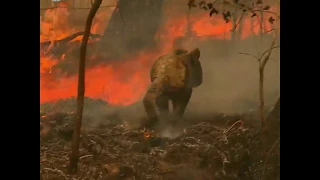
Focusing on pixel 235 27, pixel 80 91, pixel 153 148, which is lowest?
pixel 153 148

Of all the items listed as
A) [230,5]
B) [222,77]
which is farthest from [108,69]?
[230,5]

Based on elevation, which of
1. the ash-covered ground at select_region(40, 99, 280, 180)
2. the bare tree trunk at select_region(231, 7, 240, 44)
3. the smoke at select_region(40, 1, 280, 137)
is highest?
the bare tree trunk at select_region(231, 7, 240, 44)

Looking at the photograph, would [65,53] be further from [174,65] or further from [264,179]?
[264,179]

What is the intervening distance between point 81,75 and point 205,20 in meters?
0.57

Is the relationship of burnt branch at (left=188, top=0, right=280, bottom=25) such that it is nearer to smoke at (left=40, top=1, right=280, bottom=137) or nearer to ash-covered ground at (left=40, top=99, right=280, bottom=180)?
smoke at (left=40, top=1, right=280, bottom=137)

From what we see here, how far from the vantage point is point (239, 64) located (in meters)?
1.60

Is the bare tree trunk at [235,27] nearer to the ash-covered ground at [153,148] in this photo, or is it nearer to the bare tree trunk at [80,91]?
the ash-covered ground at [153,148]

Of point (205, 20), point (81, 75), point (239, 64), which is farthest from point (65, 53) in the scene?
point (239, 64)

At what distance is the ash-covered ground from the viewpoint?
1.56 metres

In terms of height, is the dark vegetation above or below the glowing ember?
below

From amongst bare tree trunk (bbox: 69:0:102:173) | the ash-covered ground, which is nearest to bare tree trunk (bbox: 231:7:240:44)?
the ash-covered ground

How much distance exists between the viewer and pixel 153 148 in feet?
5.18

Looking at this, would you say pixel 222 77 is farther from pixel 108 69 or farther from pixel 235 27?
pixel 108 69
